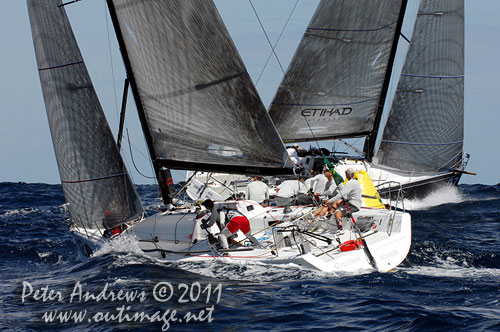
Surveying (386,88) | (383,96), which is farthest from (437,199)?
(386,88)

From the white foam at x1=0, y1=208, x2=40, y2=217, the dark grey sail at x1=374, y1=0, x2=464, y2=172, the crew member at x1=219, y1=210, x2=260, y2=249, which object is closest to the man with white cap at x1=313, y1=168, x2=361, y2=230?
the crew member at x1=219, y1=210, x2=260, y2=249

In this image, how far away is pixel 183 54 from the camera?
11328mm

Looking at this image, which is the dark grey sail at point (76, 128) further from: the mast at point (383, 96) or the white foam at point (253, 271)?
the mast at point (383, 96)

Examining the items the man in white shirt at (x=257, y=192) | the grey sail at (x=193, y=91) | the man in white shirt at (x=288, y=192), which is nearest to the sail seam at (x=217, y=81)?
the grey sail at (x=193, y=91)

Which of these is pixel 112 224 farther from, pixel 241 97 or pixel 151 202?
pixel 151 202

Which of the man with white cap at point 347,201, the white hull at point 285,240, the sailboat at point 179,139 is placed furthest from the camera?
the man with white cap at point 347,201

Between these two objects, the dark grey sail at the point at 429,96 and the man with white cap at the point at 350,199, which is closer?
the man with white cap at the point at 350,199

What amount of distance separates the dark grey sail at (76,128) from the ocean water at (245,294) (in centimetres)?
99

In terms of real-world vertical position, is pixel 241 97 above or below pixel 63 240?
above

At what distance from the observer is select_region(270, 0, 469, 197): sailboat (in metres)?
20.9

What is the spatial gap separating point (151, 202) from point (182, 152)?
14.4 metres

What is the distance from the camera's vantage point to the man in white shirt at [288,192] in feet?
49.0

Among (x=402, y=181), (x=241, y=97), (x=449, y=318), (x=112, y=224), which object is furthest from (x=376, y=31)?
(x=449, y=318)

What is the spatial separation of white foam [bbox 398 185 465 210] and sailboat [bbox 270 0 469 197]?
0.26 m
